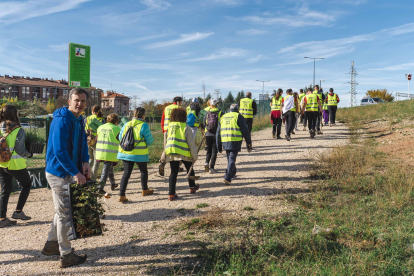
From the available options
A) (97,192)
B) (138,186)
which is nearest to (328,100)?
(138,186)

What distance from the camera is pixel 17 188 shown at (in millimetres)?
7828

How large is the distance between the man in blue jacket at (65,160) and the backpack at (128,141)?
2.24 metres

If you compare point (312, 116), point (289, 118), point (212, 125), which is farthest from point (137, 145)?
point (312, 116)

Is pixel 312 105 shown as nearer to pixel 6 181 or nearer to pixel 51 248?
pixel 6 181

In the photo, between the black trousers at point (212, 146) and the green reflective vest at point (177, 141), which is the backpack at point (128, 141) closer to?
the green reflective vest at point (177, 141)

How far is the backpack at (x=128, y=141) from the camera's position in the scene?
6035 mm

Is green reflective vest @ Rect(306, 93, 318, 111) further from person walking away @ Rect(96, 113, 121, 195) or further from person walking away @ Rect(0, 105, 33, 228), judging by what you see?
person walking away @ Rect(0, 105, 33, 228)

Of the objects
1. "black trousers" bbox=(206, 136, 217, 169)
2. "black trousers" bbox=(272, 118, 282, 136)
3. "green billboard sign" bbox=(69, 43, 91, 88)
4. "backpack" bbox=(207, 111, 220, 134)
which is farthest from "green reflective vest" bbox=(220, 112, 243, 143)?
"black trousers" bbox=(272, 118, 282, 136)

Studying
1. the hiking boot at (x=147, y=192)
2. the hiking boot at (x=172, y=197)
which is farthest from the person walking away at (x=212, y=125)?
the hiking boot at (x=172, y=197)

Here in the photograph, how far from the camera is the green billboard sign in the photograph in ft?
26.1

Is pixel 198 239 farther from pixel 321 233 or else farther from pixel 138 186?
pixel 138 186

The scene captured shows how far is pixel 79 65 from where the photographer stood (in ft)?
26.8

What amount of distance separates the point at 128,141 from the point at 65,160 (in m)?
2.63

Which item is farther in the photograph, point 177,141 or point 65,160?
point 177,141
